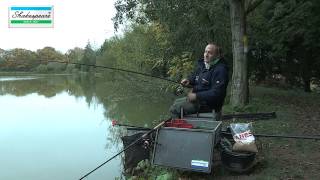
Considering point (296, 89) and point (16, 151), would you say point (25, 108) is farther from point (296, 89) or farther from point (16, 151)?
point (296, 89)

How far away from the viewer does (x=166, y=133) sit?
5.78m

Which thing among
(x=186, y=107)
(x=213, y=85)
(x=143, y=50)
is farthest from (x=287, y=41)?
(x=143, y=50)

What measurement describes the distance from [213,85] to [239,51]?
646 cm

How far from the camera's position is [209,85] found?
6.37m

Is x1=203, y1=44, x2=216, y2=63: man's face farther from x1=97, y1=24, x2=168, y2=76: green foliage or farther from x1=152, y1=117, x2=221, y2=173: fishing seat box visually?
x1=97, y1=24, x2=168, y2=76: green foliage

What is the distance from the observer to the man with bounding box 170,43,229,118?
6.22 metres

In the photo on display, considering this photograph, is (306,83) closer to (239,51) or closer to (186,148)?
(239,51)

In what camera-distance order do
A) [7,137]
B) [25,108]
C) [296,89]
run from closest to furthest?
[7,137]
[25,108]
[296,89]

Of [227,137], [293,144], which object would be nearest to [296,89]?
[293,144]

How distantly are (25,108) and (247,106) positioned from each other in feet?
43.3

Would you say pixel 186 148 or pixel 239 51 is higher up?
pixel 239 51

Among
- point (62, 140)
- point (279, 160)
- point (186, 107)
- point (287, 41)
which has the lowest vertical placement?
point (62, 140)

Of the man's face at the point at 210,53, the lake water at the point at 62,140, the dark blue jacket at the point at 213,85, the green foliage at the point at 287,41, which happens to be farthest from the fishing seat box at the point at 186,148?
the green foliage at the point at 287,41

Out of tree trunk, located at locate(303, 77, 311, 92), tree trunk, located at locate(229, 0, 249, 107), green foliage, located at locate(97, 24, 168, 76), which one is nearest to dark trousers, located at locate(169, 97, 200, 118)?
tree trunk, located at locate(229, 0, 249, 107)
